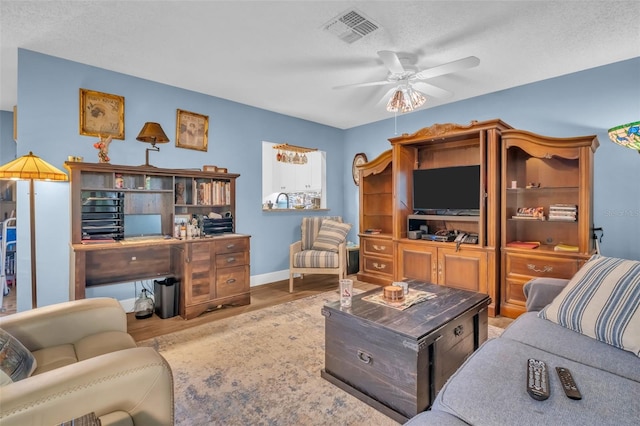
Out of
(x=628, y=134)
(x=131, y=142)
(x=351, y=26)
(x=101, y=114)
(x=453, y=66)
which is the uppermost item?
(x=351, y=26)

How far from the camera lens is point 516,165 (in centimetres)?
353

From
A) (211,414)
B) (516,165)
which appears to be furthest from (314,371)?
(516,165)

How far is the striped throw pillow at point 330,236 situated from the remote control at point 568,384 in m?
3.29

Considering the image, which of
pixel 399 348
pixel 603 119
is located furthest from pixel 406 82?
pixel 399 348

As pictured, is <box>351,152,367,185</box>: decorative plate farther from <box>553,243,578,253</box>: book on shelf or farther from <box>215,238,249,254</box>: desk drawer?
<box>553,243,578,253</box>: book on shelf

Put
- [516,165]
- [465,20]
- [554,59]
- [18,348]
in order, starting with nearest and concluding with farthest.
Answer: [18,348] < [465,20] < [554,59] < [516,165]

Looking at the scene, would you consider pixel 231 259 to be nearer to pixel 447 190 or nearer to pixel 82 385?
pixel 82 385

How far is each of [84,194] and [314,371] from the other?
2.71m

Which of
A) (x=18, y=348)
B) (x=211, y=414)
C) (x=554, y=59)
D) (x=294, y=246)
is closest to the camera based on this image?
(x=18, y=348)

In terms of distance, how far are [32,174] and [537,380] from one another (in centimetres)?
350

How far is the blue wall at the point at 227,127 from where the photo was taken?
2961mm

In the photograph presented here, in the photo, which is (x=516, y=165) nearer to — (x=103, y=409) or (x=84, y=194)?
(x=103, y=409)

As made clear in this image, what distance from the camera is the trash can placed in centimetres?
325

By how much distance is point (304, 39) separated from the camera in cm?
269
